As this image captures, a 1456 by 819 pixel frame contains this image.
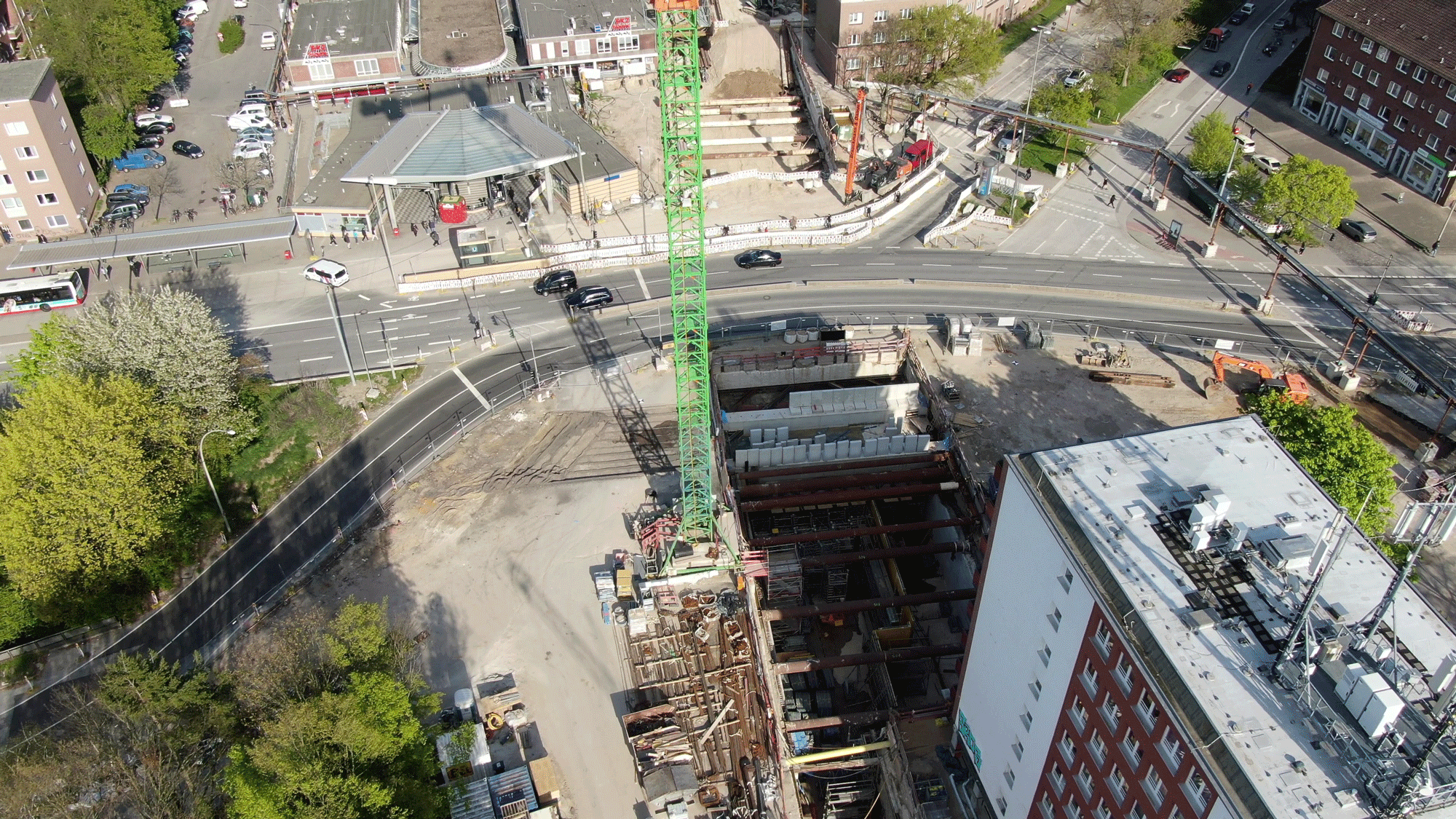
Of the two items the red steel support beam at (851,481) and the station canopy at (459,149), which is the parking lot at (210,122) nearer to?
the station canopy at (459,149)

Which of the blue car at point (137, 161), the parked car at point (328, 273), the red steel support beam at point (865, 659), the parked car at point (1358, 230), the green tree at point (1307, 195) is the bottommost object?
the red steel support beam at point (865, 659)

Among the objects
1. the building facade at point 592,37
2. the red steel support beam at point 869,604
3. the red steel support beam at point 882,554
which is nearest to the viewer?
the red steel support beam at point 869,604

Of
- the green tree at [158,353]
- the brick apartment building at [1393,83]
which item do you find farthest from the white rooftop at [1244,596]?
the brick apartment building at [1393,83]

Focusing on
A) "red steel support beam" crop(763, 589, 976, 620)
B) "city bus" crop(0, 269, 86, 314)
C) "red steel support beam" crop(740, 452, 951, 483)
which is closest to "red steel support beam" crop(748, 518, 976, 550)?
"red steel support beam" crop(763, 589, 976, 620)

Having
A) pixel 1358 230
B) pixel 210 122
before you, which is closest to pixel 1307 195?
pixel 1358 230

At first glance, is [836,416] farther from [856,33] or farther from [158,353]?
[856,33]

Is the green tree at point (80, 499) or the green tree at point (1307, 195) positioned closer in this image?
the green tree at point (80, 499)

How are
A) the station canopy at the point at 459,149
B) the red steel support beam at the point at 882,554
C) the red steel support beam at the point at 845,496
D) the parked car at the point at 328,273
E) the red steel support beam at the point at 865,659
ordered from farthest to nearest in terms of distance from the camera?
the station canopy at the point at 459,149 < the parked car at the point at 328,273 < the red steel support beam at the point at 845,496 < the red steel support beam at the point at 882,554 < the red steel support beam at the point at 865,659
